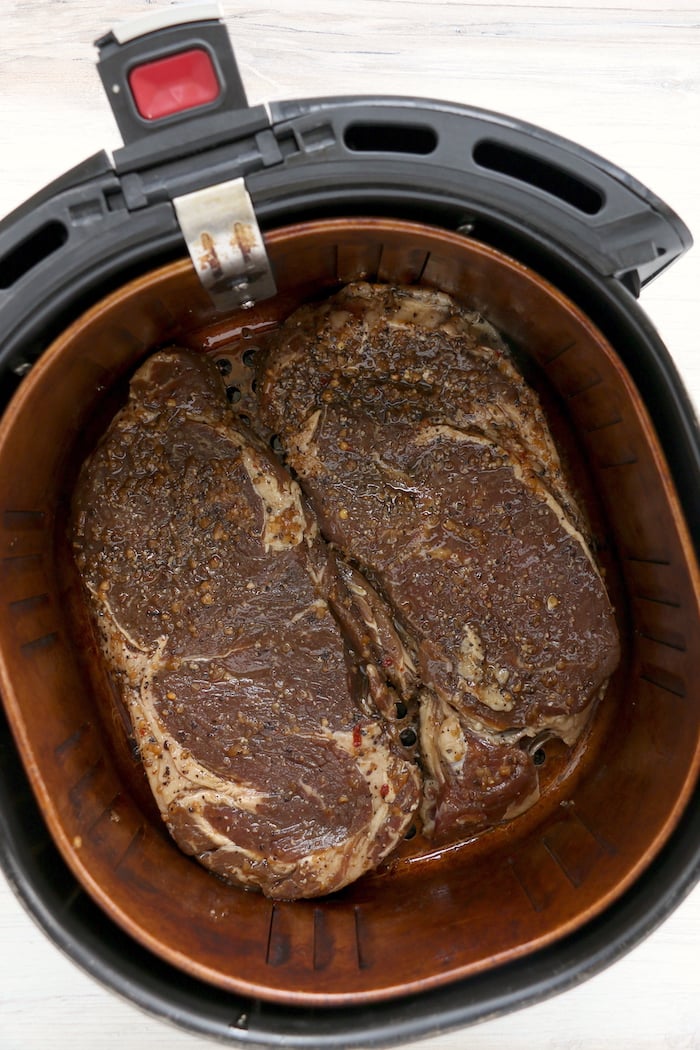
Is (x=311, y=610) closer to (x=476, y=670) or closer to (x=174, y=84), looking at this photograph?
(x=476, y=670)

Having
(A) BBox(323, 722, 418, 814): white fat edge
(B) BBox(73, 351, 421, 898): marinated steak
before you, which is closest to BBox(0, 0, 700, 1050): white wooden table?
(B) BBox(73, 351, 421, 898): marinated steak

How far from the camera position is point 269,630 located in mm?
1420

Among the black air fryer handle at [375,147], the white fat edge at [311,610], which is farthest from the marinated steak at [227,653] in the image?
the black air fryer handle at [375,147]

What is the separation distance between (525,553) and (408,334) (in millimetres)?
464

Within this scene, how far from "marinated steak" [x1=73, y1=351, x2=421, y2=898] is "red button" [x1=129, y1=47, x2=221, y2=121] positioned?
47 centimetres

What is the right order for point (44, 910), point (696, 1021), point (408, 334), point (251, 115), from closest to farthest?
A: point (251, 115)
point (44, 910)
point (408, 334)
point (696, 1021)

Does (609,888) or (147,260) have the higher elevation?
(147,260)

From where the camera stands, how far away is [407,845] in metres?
1.53

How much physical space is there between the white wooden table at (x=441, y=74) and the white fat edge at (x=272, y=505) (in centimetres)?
75

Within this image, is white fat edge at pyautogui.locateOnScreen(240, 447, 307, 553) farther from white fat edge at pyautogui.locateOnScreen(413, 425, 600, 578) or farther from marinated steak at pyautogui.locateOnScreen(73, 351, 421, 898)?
white fat edge at pyautogui.locateOnScreen(413, 425, 600, 578)

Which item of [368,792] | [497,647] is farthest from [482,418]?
[368,792]

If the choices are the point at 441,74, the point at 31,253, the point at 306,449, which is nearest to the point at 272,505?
the point at 306,449

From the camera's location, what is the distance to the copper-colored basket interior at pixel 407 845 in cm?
120

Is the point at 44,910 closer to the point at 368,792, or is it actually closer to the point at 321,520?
the point at 368,792
